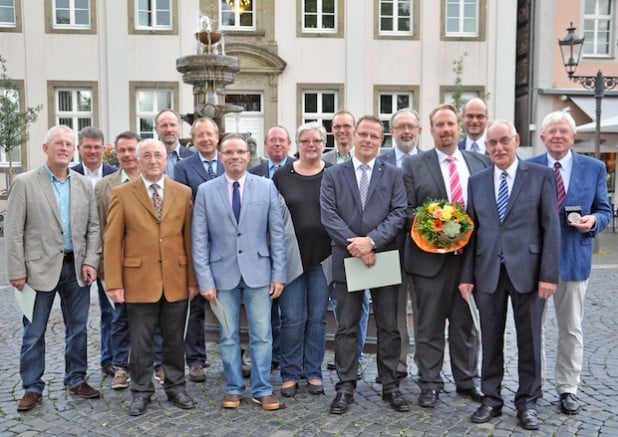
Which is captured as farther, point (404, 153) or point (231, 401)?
point (404, 153)

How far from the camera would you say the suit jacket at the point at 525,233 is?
4.68 metres

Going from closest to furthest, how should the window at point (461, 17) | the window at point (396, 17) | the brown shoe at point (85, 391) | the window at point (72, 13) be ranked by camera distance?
the brown shoe at point (85, 391), the window at point (72, 13), the window at point (396, 17), the window at point (461, 17)

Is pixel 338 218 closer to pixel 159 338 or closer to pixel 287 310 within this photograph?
pixel 287 310

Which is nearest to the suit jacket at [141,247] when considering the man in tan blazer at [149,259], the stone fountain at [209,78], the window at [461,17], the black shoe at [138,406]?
the man in tan blazer at [149,259]

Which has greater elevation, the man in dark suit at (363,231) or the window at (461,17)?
the window at (461,17)

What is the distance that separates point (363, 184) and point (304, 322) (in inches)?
48.8

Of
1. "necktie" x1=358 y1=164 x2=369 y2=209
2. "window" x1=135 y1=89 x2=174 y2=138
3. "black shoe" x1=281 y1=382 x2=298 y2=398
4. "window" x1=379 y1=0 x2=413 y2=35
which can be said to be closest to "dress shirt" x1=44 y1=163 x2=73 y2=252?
"black shoe" x1=281 y1=382 x2=298 y2=398

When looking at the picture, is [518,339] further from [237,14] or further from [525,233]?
[237,14]

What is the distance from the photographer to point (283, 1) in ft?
68.3

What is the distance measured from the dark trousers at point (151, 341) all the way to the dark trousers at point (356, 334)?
1205 mm

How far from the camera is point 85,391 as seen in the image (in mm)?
5426

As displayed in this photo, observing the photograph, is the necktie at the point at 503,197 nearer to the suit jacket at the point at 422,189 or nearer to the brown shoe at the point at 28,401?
the suit jacket at the point at 422,189

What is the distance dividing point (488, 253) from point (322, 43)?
679 inches

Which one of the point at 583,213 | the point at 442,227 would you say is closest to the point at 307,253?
the point at 442,227
